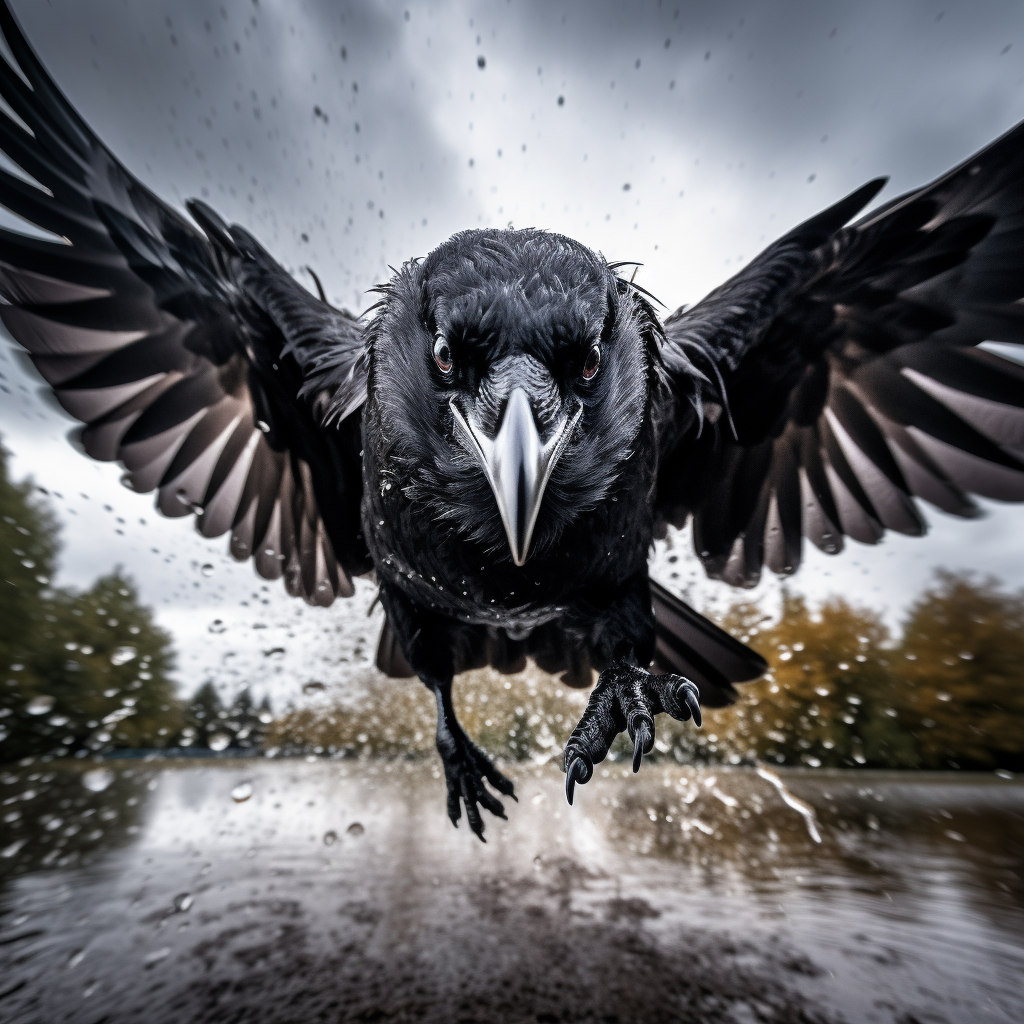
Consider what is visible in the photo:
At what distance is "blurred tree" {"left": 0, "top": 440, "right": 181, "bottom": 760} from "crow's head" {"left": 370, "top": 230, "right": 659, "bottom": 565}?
16984 millimetres

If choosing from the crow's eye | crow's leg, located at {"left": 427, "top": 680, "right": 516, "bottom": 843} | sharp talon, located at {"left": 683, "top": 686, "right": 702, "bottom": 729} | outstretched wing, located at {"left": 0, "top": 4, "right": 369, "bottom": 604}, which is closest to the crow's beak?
the crow's eye

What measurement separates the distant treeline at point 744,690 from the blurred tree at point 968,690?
0.04 meters

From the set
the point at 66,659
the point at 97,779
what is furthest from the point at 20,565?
the point at 97,779

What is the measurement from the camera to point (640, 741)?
6.05ft

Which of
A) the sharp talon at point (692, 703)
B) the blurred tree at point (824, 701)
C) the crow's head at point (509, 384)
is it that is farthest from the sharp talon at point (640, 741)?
the blurred tree at point (824, 701)

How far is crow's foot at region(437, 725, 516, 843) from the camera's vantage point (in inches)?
118

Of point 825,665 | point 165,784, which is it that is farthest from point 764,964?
point 825,665

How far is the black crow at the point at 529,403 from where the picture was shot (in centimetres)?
186

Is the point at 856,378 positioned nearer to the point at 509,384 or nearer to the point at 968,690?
the point at 509,384

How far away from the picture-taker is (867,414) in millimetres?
3623

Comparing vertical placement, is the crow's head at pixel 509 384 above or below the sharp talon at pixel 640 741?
above

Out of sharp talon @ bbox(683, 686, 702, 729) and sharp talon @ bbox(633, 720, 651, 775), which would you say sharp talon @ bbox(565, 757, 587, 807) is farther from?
sharp talon @ bbox(683, 686, 702, 729)

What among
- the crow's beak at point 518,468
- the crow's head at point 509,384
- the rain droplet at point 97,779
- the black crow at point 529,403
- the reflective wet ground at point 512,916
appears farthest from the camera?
the rain droplet at point 97,779

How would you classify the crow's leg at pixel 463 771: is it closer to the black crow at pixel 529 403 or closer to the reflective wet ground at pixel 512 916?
the black crow at pixel 529 403
